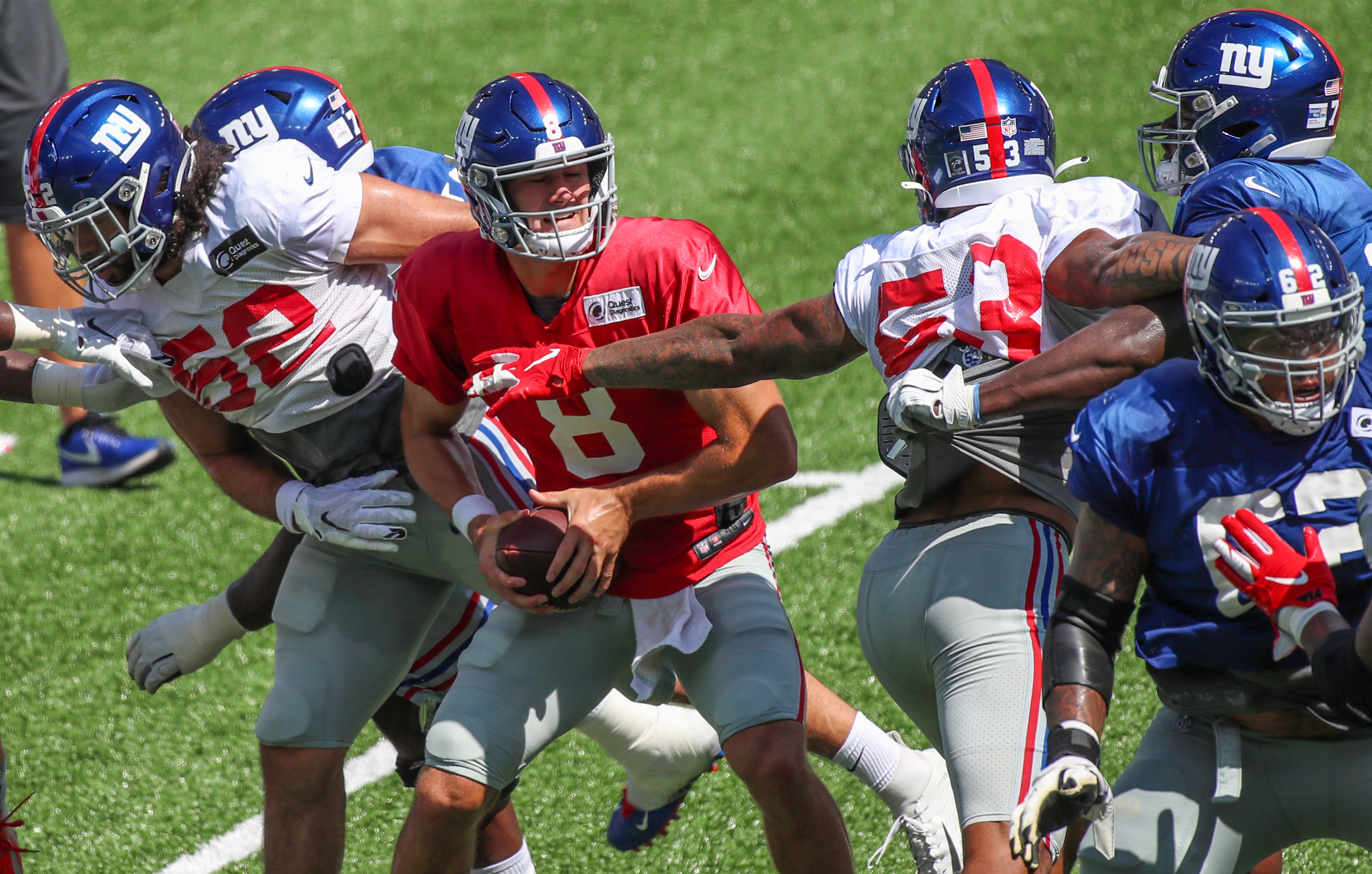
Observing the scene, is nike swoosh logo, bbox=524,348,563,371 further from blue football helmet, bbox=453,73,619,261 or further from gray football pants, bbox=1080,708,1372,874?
gray football pants, bbox=1080,708,1372,874

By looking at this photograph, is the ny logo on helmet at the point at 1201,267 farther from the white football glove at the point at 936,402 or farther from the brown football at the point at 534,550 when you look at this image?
the brown football at the point at 534,550

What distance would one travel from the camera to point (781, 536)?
16.9ft

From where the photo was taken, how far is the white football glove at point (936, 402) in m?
2.66

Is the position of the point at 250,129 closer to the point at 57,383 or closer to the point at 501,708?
the point at 57,383

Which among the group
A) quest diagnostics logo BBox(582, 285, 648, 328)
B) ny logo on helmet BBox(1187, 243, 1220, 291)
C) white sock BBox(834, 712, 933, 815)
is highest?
ny logo on helmet BBox(1187, 243, 1220, 291)

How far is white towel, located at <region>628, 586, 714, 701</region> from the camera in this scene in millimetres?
3107

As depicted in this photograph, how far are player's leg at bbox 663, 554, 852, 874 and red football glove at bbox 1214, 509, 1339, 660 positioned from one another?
3.21 ft

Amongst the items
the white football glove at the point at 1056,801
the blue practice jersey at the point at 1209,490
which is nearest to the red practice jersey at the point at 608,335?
the blue practice jersey at the point at 1209,490

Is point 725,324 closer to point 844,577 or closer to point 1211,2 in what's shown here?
point 844,577

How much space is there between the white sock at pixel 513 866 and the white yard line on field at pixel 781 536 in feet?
2.07

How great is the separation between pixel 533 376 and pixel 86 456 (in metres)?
3.41

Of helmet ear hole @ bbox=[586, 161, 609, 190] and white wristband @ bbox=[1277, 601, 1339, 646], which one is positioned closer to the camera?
white wristband @ bbox=[1277, 601, 1339, 646]

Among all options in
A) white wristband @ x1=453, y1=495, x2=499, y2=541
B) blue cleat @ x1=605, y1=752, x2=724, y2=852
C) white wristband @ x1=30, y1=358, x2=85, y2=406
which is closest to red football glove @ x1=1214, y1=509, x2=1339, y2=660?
white wristband @ x1=453, y1=495, x2=499, y2=541

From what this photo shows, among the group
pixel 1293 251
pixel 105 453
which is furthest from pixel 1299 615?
pixel 105 453
